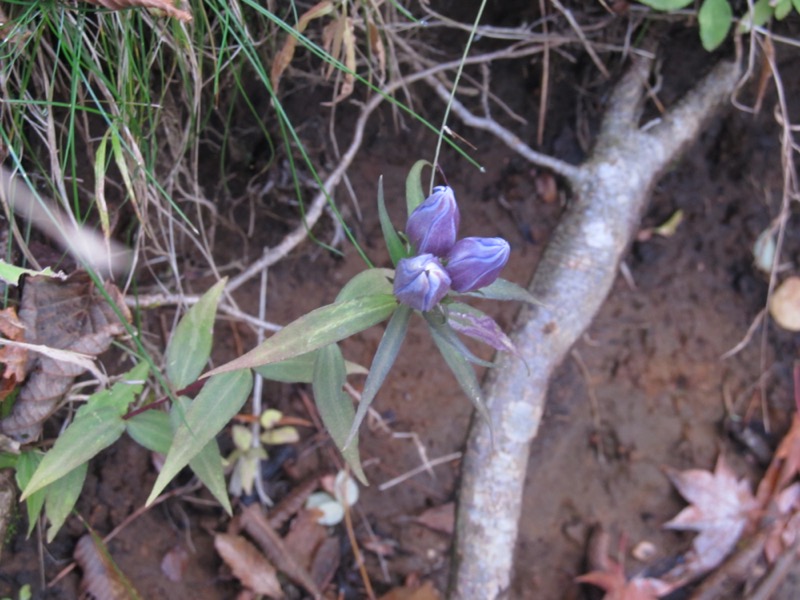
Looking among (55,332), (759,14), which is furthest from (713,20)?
(55,332)

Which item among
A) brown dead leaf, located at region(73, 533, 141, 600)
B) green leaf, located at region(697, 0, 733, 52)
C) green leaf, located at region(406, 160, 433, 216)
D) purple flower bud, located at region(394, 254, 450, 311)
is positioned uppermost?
green leaf, located at region(697, 0, 733, 52)

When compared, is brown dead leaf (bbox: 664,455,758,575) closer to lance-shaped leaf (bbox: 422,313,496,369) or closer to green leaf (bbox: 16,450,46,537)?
lance-shaped leaf (bbox: 422,313,496,369)

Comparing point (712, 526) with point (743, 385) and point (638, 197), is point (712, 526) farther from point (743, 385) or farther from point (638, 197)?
point (638, 197)

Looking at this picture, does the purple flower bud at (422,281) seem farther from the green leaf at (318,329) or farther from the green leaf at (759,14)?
the green leaf at (759,14)

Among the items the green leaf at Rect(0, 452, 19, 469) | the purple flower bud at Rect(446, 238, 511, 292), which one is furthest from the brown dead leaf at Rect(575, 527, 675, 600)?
the green leaf at Rect(0, 452, 19, 469)

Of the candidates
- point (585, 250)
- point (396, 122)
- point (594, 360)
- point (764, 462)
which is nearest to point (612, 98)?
point (585, 250)
